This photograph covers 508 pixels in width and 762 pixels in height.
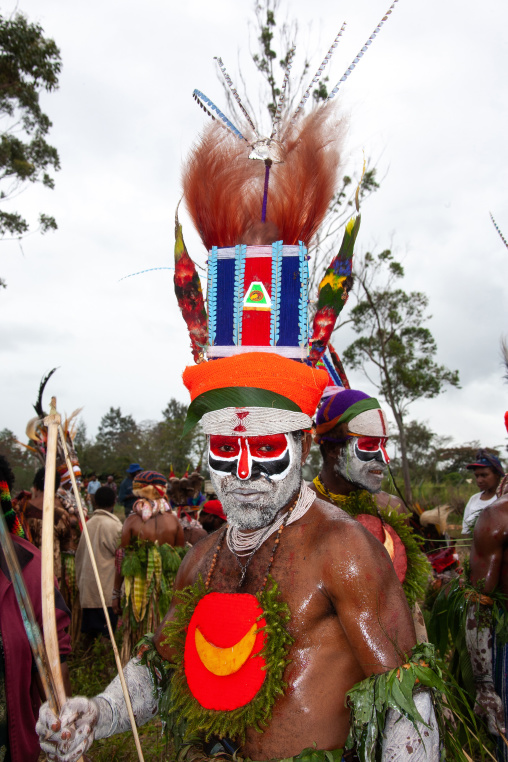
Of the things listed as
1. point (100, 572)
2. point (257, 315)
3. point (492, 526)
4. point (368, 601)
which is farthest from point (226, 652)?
point (100, 572)

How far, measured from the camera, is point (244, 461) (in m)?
2.19

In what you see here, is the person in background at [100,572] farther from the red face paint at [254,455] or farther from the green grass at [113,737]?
the red face paint at [254,455]

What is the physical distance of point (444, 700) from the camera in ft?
6.21

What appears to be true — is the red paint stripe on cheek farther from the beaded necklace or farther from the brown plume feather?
the brown plume feather

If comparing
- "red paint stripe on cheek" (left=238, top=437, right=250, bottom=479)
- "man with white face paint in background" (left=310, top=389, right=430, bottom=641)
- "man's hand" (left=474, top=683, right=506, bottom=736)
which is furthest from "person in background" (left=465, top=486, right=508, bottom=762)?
"red paint stripe on cheek" (left=238, top=437, right=250, bottom=479)

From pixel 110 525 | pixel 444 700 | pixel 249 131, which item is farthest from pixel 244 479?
pixel 110 525

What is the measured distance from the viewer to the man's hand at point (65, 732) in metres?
1.84

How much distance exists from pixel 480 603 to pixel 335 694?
2.11m

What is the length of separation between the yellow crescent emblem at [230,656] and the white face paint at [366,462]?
5.81 ft

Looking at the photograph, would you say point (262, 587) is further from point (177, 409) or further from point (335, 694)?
point (177, 409)

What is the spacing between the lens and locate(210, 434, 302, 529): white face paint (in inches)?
86.0

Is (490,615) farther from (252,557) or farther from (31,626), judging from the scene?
(31,626)

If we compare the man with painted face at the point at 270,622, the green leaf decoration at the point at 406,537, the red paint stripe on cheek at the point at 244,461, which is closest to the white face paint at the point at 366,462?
the green leaf decoration at the point at 406,537

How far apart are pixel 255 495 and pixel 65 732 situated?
3.27 feet
